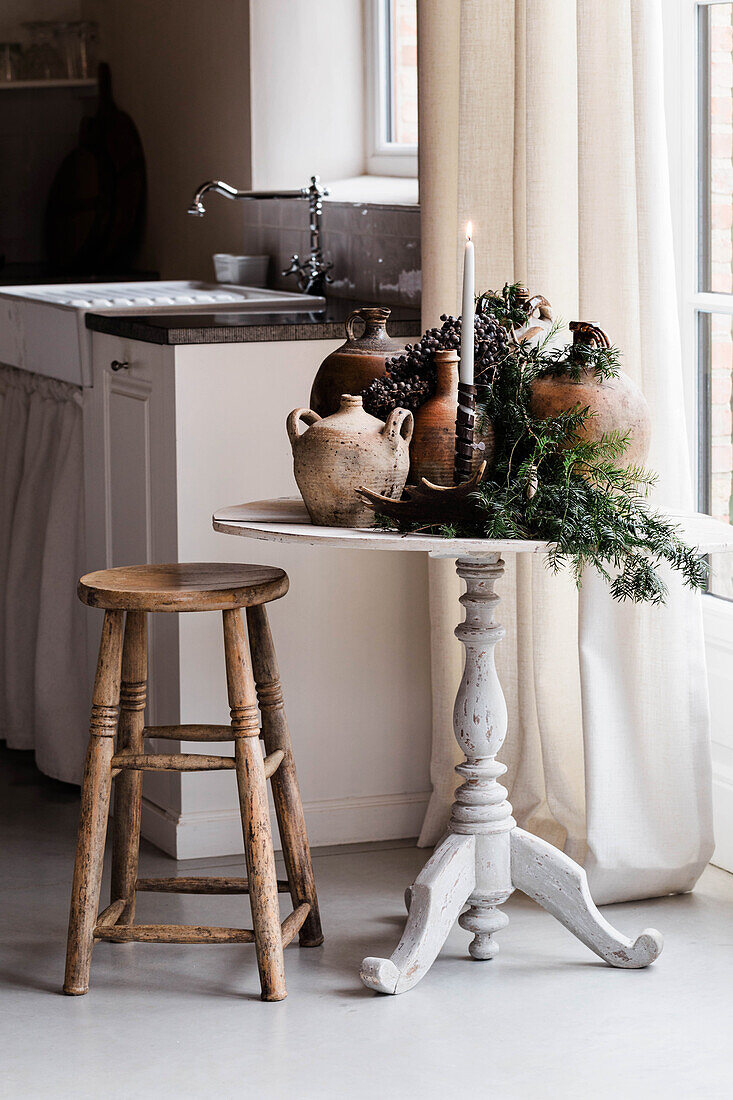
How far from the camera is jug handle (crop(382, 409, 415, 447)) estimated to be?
2.11 m

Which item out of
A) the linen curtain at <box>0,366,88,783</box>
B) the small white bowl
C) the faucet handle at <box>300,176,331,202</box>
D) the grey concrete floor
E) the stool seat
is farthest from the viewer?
the small white bowl

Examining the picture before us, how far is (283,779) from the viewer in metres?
2.42

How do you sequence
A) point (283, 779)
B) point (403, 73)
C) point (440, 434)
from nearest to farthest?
point (440, 434)
point (283, 779)
point (403, 73)

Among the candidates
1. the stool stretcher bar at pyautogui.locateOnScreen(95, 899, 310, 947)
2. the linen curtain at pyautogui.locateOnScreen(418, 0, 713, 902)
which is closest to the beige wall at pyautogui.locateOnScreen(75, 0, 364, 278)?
the linen curtain at pyautogui.locateOnScreen(418, 0, 713, 902)

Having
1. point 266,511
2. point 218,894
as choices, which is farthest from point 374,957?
point 266,511

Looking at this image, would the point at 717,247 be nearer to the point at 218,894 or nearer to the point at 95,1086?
the point at 218,894

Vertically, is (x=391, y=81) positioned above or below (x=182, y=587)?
above

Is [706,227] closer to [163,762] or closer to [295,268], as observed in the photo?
[295,268]

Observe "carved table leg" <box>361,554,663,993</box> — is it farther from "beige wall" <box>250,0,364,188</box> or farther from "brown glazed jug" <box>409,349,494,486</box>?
"beige wall" <box>250,0,364,188</box>

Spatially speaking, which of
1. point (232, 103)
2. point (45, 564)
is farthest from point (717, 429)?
point (232, 103)

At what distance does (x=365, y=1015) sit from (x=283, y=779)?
1.25 feet

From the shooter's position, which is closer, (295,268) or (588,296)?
(588,296)

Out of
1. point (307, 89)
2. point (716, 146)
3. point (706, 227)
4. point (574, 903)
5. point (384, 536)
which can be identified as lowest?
point (574, 903)

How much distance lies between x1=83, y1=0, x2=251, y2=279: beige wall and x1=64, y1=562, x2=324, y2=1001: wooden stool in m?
1.92
